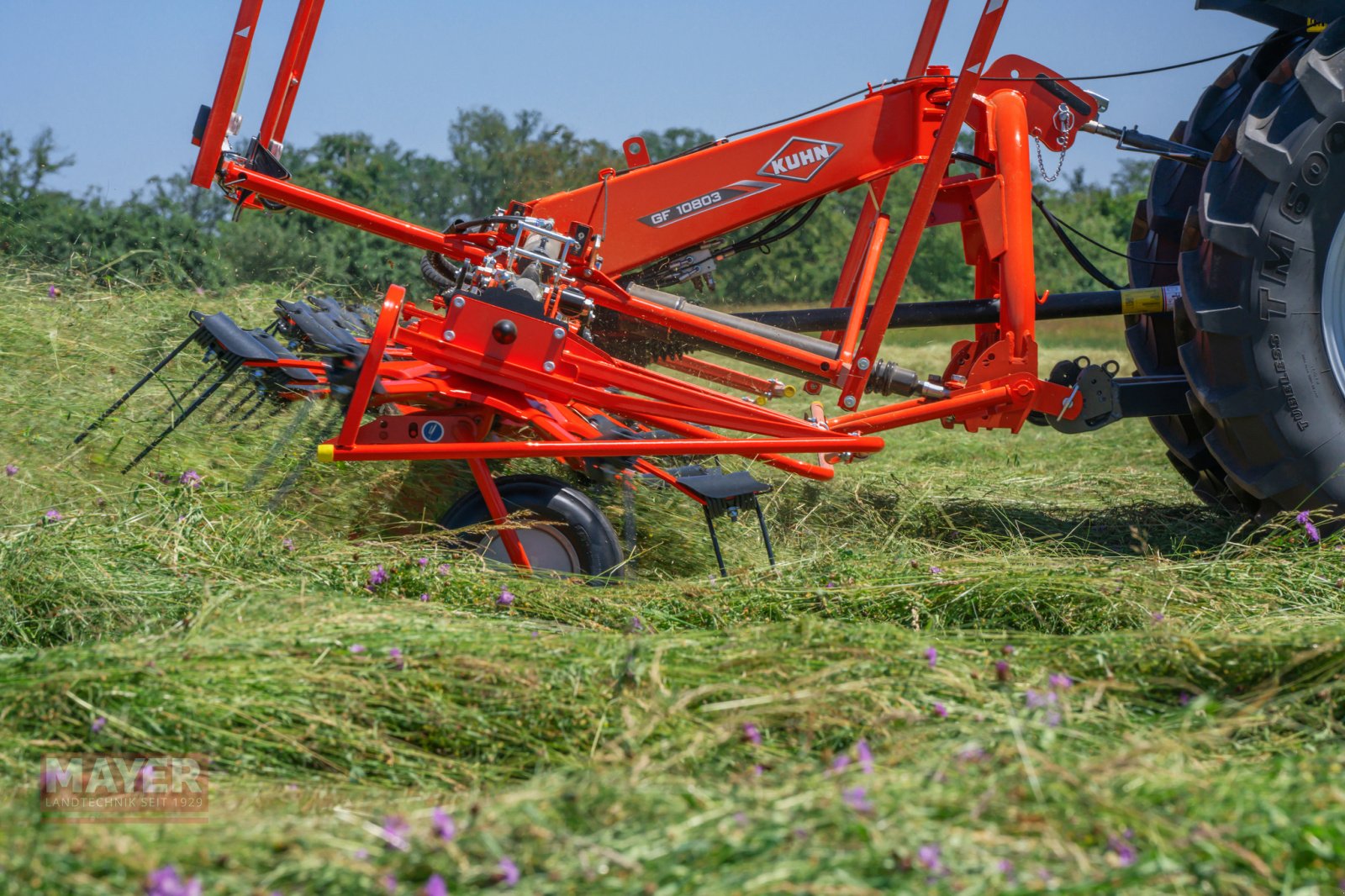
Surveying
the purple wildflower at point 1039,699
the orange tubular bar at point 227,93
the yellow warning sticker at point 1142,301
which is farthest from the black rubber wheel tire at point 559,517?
the yellow warning sticker at point 1142,301

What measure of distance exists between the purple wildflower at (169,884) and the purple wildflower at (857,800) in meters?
1.00

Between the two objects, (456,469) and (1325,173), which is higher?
(1325,173)

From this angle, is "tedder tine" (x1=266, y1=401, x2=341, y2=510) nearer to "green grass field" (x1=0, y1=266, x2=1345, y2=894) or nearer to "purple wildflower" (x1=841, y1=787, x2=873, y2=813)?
"green grass field" (x1=0, y1=266, x2=1345, y2=894)

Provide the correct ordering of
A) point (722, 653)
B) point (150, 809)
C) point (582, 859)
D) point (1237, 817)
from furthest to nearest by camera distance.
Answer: point (722, 653) → point (150, 809) → point (1237, 817) → point (582, 859)

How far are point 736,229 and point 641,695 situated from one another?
2175mm

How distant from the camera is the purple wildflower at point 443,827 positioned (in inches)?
71.4

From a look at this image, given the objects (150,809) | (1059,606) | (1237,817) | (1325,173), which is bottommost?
(150,809)

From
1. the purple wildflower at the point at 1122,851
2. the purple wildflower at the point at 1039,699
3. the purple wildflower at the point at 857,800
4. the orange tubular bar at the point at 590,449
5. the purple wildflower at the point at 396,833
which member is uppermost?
the orange tubular bar at the point at 590,449

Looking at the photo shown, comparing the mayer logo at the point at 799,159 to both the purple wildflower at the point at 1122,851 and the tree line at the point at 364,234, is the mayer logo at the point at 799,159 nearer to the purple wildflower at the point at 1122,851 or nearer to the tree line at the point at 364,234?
the tree line at the point at 364,234

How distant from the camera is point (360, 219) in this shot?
397 centimetres

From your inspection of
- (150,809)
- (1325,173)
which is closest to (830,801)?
(150,809)

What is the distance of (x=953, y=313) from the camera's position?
439 centimetres

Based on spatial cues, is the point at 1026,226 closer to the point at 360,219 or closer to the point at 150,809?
the point at 360,219

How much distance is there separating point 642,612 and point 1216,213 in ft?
7.80
